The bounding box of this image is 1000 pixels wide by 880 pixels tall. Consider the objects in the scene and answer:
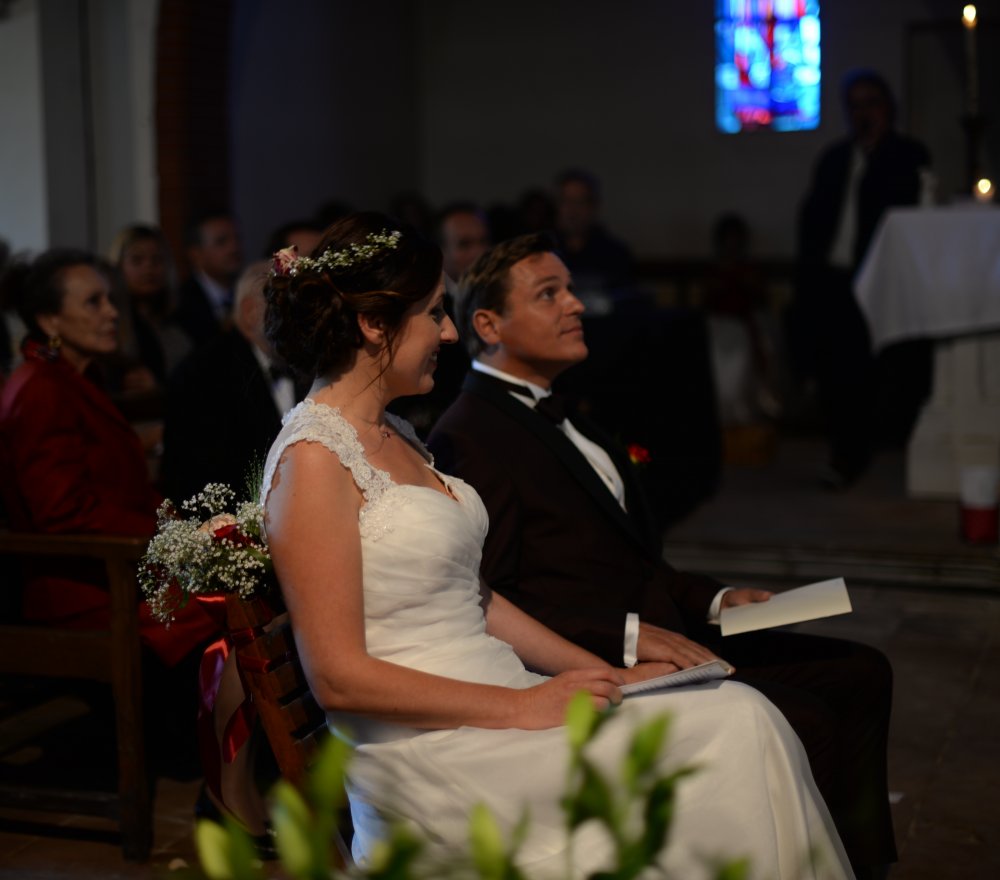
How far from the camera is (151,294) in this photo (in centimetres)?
648

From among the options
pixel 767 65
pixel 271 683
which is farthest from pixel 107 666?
pixel 767 65

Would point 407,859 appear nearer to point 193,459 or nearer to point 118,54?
point 193,459

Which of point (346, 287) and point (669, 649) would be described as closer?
point (346, 287)

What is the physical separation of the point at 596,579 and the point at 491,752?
944 millimetres

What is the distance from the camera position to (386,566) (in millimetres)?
2295

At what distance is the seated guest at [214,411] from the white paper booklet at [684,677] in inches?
68.1

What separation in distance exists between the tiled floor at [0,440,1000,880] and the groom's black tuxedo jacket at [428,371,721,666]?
0.84 metres

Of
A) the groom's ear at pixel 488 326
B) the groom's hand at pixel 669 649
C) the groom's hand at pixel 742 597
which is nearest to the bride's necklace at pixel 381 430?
the groom's hand at pixel 669 649

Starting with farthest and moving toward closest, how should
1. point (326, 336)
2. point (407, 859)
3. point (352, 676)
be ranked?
1. point (326, 336)
2. point (352, 676)
3. point (407, 859)

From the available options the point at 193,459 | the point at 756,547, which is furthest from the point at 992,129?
the point at 193,459

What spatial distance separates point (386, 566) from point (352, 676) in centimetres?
19

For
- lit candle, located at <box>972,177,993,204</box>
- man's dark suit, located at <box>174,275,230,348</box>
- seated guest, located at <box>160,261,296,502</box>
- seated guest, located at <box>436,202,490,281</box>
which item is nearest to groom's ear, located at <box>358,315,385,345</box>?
seated guest, located at <box>160,261,296,502</box>

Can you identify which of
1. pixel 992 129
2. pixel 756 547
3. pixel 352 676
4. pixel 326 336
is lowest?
pixel 756 547

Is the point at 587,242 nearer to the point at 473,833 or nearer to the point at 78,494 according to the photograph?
the point at 78,494
